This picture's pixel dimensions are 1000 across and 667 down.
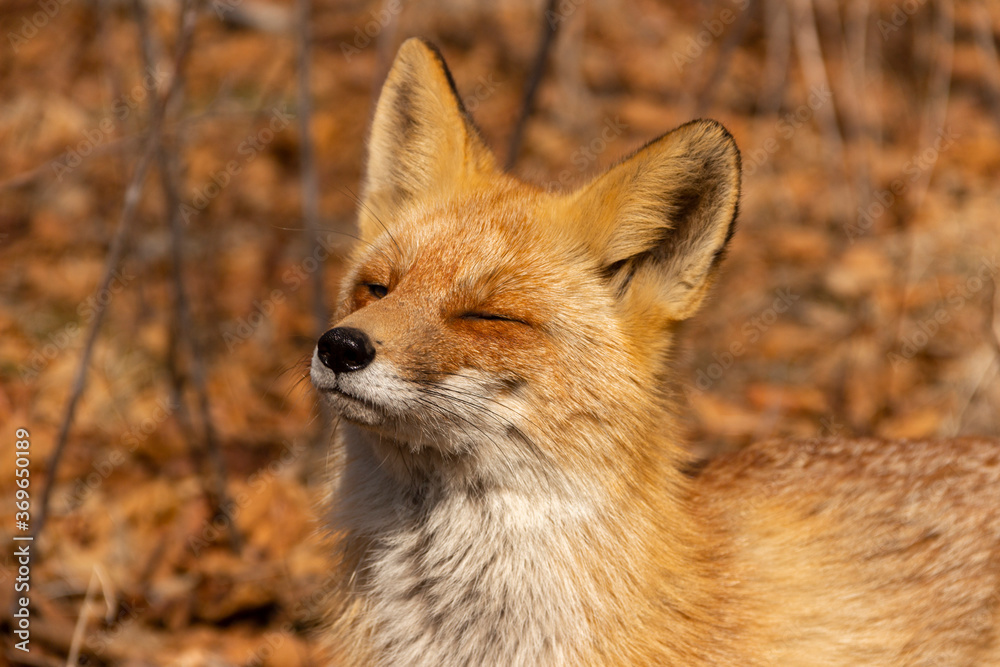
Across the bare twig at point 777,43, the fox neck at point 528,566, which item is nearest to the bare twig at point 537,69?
the fox neck at point 528,566

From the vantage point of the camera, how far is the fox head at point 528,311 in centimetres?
264

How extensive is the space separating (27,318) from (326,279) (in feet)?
7.50

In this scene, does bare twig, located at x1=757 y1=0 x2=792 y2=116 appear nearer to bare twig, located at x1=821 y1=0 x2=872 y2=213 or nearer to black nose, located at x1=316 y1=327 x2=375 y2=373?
bare twig, located at x1=821 y1=0 x2=872 y2=213

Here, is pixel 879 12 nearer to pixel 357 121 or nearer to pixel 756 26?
pixel 756 26

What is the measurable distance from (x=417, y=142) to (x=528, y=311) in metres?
1.09

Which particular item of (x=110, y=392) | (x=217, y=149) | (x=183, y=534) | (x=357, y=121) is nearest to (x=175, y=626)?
(x=183, y=534)

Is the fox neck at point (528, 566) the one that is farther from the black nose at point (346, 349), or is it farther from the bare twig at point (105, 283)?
the bare twig at point (105, 283)

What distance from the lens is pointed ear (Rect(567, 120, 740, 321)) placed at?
111 inches

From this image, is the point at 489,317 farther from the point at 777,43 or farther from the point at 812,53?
the point at 777,43

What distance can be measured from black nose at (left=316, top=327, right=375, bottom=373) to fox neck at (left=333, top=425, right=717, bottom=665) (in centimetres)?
44

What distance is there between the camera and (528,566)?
2.84 m

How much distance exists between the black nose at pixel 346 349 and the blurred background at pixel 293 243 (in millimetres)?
1019

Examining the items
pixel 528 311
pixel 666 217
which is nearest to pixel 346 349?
pixel 528 311

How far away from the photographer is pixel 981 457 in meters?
3.44
